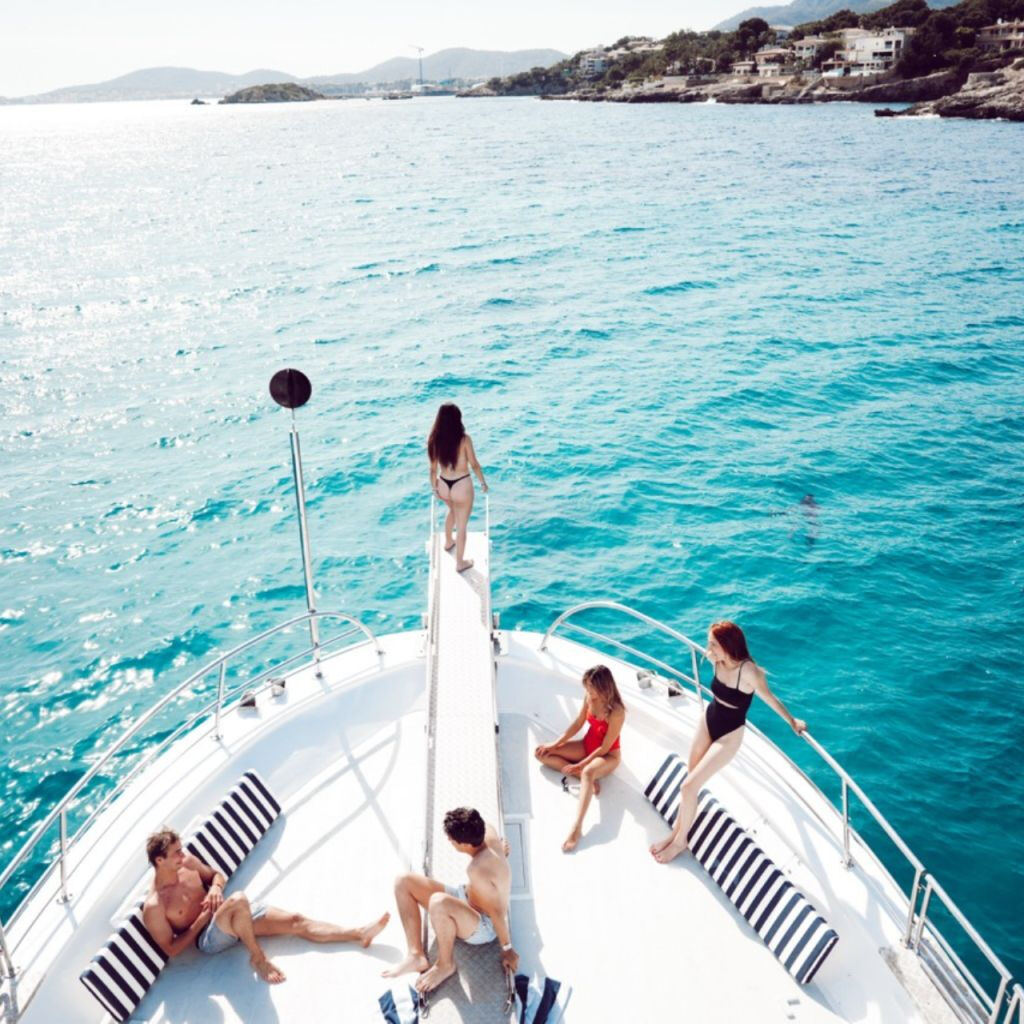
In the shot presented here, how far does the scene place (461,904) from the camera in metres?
5.43

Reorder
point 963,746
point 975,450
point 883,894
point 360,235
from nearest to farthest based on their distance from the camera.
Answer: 1. point 883,894
2. point 963,746
3. point 975,450
4. point 360,235

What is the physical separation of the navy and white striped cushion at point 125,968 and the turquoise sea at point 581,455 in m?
4.69

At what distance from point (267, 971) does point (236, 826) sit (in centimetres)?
139

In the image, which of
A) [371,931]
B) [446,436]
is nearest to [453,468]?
[446,436]

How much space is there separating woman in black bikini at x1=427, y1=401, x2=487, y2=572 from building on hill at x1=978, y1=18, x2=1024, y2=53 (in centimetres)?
14080

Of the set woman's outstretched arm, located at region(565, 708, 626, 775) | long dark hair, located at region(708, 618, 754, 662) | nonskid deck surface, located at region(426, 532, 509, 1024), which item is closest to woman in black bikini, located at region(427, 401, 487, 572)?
nonskid deck surface, located at region(426, 532, 509, 1024)

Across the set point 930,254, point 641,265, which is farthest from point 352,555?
point 930,254

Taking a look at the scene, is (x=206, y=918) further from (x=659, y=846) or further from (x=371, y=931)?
(x=659, y=846)

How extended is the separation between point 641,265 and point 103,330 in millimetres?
22788

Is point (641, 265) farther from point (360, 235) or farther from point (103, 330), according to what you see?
point (103, 330)

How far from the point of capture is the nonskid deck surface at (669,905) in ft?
18.7

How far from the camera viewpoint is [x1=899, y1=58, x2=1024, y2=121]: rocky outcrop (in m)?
87.9

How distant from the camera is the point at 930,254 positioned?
3528cm

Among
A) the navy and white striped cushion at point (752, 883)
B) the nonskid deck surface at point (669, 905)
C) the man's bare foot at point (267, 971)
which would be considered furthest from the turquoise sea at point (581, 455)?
the man's bare foot at point (267, 971)
